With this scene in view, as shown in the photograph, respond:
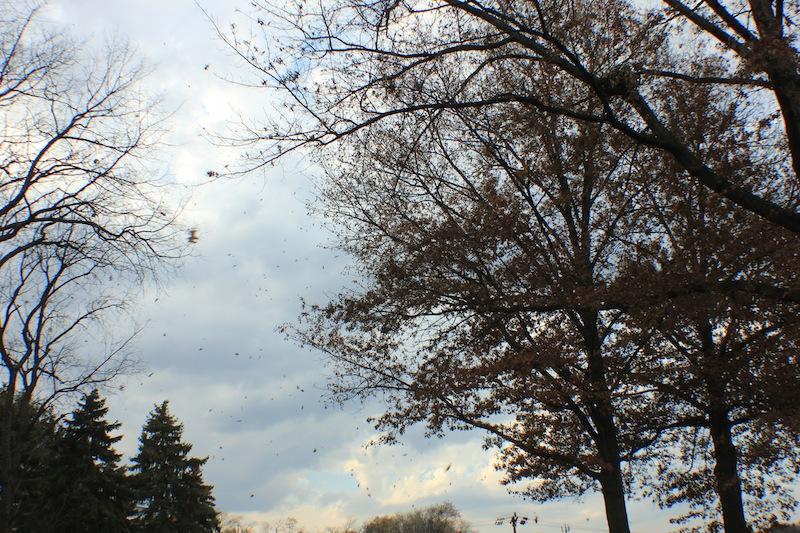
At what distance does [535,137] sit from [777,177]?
500 centimetres

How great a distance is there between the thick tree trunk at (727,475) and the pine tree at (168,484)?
1014 inches

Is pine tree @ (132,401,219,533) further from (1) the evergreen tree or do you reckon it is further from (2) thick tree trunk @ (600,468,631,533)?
(2) thick tree trunk @ (600,468,631,533)

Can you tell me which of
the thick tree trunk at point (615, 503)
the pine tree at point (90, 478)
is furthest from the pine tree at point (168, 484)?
the thick tree trunk at point (615, 503)

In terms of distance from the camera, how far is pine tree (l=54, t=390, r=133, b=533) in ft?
77.3

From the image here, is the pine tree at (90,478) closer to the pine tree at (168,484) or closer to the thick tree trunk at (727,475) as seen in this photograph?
the pine tree at (168,484)

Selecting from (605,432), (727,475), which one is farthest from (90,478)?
(727,475)

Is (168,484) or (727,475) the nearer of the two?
(727,475)

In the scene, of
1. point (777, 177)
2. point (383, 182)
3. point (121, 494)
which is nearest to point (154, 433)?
point (121, 494)

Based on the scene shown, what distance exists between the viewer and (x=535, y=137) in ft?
42.3

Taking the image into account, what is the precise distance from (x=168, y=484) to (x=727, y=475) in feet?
89.0

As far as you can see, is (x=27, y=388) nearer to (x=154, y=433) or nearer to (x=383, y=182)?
(x=383, y=182)

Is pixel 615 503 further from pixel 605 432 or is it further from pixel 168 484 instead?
pixel 168 484

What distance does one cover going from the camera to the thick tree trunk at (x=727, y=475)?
13.1 m

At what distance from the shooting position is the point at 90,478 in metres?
24.2
